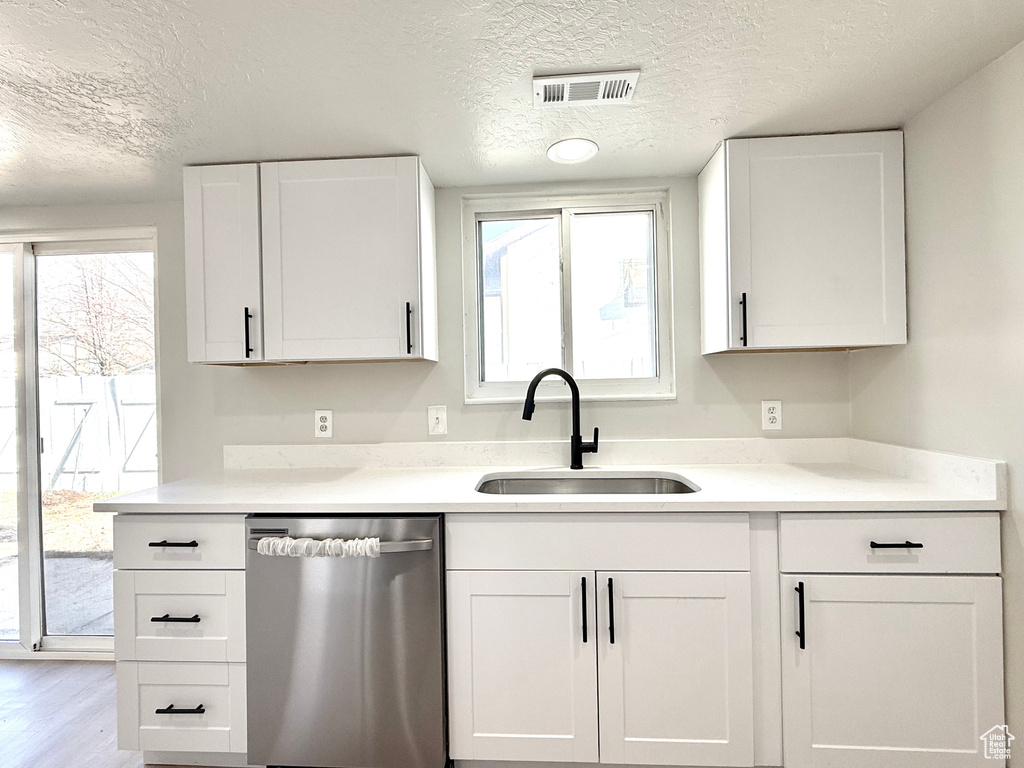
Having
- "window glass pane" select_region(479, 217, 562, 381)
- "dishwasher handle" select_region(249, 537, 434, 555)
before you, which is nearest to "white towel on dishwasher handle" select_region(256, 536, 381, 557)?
"dishwasher handle" select_region(249, 537, 434, 555)

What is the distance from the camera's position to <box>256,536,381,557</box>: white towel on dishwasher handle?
1.56 meters

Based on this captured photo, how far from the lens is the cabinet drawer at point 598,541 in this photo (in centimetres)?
156

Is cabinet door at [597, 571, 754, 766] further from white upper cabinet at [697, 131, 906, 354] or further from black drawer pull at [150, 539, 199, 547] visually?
black drawer pull at [150, 539, 199, 547]

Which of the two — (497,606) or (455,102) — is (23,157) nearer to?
(455,102)

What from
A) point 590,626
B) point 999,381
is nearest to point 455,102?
point 590,626

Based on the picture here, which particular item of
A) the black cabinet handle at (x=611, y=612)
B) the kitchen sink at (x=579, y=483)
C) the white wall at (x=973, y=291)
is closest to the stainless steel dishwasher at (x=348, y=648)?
the black cabinet handle at (x=611, y=612)

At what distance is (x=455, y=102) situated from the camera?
5.36ft

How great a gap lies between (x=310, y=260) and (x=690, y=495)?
146cm

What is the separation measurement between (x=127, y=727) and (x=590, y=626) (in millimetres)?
1413

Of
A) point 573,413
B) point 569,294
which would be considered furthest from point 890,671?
point 569,294

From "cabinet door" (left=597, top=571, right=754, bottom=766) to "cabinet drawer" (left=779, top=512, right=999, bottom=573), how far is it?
179mm

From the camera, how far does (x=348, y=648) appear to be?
1600 mm

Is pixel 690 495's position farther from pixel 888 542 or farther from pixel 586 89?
pixel 586 89

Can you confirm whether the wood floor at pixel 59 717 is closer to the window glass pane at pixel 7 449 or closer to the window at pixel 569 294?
the window glass pane at pixel 7 449
